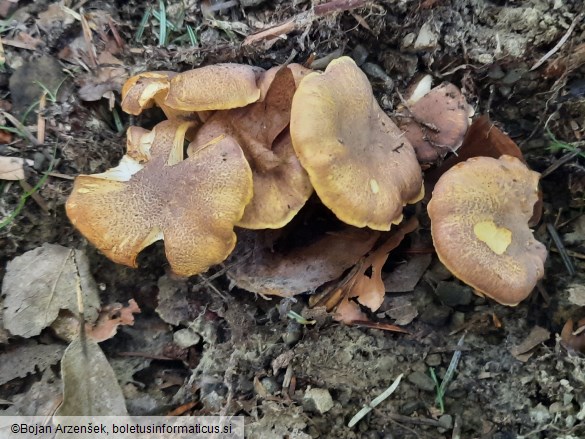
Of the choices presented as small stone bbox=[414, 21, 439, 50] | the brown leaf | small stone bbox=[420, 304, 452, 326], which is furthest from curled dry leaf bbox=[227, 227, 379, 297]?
small stone bbox=[414, 21, 439, 50]

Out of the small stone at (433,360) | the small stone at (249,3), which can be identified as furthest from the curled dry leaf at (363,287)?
the small stone at (249,3)

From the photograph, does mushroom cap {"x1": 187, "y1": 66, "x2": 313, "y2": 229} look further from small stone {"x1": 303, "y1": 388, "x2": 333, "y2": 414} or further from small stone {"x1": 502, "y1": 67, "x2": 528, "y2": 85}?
small stone {"x1": 502, "y1": 67, "x2": 528, "y2": 85}

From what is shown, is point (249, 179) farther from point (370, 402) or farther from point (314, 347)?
point (370, 402)

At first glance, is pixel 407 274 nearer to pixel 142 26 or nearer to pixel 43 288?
pixel 43 288

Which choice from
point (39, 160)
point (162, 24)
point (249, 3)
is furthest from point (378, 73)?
point (39, 160)

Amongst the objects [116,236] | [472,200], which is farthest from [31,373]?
[472,200]

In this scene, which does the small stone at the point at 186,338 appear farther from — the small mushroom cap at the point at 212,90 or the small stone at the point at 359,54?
the small stone at the point at 359,54
